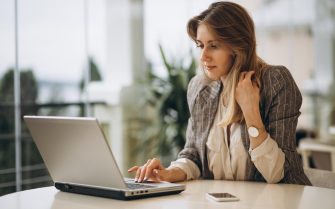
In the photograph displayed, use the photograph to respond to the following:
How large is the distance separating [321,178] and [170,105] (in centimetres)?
318

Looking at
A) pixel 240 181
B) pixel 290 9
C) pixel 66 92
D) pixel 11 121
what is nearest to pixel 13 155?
pixel 11 121

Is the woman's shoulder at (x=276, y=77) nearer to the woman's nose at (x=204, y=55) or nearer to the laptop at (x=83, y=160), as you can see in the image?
the woman's nose at (x=204, y=55)

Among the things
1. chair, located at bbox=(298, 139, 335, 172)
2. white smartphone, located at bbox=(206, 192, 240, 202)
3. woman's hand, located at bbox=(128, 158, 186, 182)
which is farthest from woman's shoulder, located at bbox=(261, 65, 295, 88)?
chair, located at bbox=(298, 139, 335, 172)

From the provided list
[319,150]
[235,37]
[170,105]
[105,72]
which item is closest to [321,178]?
[235,37]

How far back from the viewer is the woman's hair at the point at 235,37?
7.25ft

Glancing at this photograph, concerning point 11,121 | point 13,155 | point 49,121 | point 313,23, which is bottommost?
point 13,155

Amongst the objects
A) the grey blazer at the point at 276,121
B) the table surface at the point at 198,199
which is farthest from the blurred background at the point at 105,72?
the table surface at the point at 198,199

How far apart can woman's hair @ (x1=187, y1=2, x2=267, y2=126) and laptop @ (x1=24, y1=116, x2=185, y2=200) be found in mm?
533

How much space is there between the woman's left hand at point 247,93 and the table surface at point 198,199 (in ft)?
1.06

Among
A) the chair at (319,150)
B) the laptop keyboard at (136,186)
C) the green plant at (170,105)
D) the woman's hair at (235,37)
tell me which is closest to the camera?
the laptop keyboard at (136,186)

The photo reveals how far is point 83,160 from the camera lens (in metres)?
1.68

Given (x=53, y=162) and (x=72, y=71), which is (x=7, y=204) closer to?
(x=53, y=162)

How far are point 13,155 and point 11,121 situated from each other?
0.25 metres

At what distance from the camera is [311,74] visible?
26.4 feet
